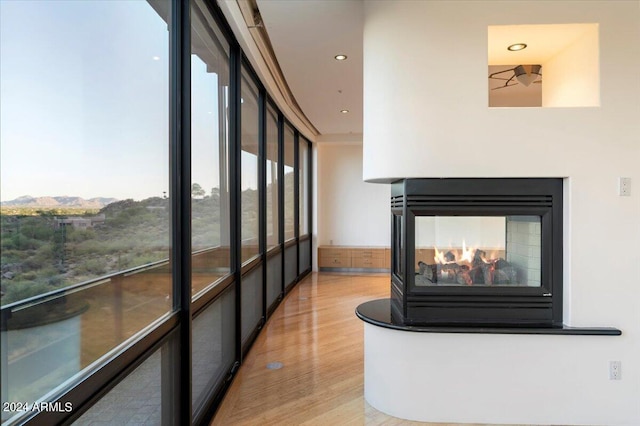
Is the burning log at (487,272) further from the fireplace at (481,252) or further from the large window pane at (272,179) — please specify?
the large window pane at (272,179)

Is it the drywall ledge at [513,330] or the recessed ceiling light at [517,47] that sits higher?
the recessed ceiling light at [517,47]

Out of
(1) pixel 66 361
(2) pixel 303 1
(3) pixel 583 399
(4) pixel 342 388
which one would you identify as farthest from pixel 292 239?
(1) pixel 66 361

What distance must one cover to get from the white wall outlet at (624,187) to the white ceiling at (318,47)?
2.08 meters

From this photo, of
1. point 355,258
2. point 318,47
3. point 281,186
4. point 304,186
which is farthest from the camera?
point 355,258

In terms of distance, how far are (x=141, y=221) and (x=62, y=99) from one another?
0.68 m

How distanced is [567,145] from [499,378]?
1.51 metres

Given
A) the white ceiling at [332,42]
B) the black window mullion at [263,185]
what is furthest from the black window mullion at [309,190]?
the black window mullion at [263,185]

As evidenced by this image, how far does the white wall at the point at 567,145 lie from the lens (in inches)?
93.5

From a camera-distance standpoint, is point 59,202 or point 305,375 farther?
Answer: point 305,375

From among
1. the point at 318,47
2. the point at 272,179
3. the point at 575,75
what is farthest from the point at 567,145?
the point at 272,179

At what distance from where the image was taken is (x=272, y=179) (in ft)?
16.7

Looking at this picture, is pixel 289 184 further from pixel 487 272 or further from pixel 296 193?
pixel 487 272

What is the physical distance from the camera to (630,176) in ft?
7.87

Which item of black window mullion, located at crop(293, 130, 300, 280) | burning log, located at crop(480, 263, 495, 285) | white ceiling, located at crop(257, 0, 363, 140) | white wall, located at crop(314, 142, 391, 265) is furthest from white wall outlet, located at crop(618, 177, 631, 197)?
white wall, located at crop(314, 142, 391, 265)
